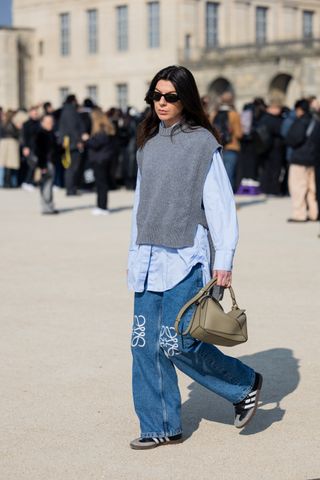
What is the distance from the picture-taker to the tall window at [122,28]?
54344 millimetres

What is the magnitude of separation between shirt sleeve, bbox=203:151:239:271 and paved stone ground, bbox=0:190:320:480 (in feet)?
2.64

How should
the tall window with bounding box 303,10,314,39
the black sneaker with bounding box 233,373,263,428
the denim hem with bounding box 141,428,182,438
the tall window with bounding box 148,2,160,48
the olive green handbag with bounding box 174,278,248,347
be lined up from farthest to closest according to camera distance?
1. the tall window with bounding box 303,10,314,39
2. the tall window with bounding box 148,2,160,48
3. the black sneaker with bounding box 233,373,263,428
4. the denim hem with bounding box 141,428,182,438
5. the olive green handbag with bounding box 174,278,248,347

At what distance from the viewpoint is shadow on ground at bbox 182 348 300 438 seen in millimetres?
5258

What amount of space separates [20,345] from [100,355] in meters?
0.59

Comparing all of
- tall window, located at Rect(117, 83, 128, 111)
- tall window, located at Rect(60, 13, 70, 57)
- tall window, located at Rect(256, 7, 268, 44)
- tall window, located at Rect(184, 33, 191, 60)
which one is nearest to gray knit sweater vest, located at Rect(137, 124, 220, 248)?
tall window, located at Rect(184, 33, 191, 60)

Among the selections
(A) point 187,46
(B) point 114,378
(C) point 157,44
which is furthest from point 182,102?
(C) point 157,44

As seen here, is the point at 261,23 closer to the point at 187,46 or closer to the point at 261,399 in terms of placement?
the point at 187,46

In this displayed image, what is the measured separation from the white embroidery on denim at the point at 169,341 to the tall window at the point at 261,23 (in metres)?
51.8

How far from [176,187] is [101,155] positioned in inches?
451

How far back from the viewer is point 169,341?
4.73 meters

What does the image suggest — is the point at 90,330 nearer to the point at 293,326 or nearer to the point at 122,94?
the point at 293,326

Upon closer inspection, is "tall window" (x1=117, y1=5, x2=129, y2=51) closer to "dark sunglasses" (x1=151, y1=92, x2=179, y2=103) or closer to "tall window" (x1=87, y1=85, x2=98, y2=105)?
"tall window" (x1=87, y1=85, x2=98, y2=105)

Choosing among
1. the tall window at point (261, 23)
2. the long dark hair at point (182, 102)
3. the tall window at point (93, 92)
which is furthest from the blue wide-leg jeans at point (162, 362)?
the tall window at point (93, 92)

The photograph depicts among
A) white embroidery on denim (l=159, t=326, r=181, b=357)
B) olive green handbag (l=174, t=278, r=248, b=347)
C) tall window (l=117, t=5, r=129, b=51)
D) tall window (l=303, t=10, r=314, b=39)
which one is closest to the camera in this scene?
olive green handbag (l=174, t=278, r=248, b=347)
